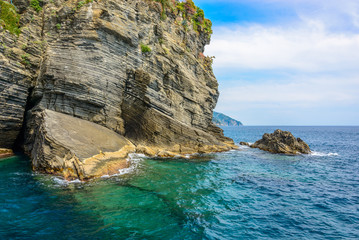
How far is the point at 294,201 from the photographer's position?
16469 millimetres

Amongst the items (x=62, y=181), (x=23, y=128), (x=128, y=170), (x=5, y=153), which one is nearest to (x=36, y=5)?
(x=23, y=128)

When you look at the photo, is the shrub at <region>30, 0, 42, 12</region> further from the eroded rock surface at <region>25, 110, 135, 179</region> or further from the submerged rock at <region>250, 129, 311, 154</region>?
the submerged rock at <region>250, 129, 311, 154</region>

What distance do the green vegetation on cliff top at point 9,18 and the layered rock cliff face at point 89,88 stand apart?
2.14ft

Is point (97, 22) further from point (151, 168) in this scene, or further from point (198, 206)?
point (198, 206)

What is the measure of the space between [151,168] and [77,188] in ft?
27.9

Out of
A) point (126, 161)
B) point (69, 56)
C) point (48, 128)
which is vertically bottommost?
point (126, 161)

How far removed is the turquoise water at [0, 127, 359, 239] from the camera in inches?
432

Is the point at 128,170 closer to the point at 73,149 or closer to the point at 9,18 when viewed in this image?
the point at 73,149

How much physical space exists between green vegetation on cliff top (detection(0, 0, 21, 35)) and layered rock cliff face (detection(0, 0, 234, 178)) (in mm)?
652

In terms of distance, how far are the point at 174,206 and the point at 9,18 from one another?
29.0 m

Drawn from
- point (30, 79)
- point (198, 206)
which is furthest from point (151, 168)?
point (30, 79)

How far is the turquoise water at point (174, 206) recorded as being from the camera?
36.0 feet

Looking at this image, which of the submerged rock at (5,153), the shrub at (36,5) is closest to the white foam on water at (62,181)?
the submerged rock at (5,153)

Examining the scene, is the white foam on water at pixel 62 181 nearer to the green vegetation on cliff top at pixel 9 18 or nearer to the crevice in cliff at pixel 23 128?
the crevice in cliff at pixel 23 128
